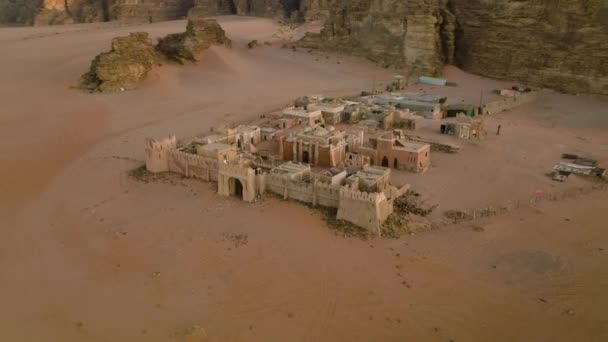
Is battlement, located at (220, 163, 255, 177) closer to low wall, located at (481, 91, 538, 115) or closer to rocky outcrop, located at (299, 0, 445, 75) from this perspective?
low wall, located at (481, 91, 538, 115)

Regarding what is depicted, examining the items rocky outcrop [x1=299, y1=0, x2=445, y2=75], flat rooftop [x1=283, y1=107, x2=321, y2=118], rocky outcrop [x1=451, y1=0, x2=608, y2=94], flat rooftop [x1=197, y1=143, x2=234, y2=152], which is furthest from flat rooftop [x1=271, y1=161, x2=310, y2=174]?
rocky outcrop [x1=299, y1=0, x2=445, y2=75]

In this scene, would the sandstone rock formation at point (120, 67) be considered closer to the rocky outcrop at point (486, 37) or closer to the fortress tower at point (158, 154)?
the rocky outcrop at point (486, 37)

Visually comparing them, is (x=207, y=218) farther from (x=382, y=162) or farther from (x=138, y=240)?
(x=382, y=162)

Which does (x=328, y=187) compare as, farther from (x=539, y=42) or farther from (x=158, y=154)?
(x=539, y=42)

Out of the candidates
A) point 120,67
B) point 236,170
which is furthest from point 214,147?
point 120,67

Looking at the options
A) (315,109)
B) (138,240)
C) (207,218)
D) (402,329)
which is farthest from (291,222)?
(315,109)

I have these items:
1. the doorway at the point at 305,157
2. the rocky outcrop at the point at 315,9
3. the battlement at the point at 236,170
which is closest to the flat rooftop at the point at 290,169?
the battlement at the point at 236,170
